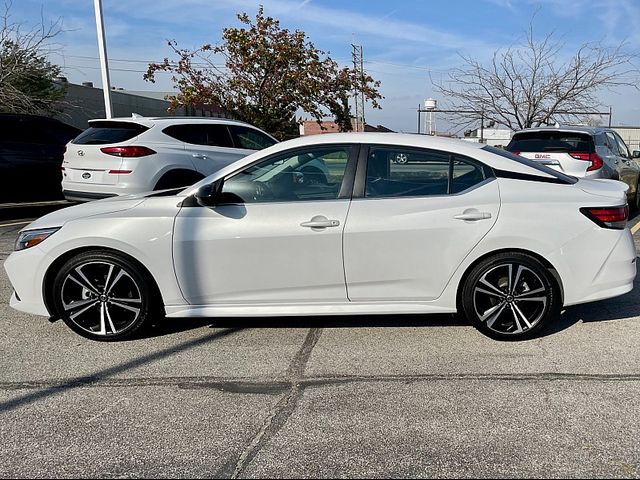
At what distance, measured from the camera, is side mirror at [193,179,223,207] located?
12.2 ft

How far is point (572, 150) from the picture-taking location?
25.7 ft

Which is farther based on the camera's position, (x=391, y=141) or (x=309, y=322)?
(x=309, y=322)

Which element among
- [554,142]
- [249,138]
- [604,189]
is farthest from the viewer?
[249,138]

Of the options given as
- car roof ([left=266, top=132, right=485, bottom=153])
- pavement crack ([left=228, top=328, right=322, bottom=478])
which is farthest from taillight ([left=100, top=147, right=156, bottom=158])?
pavement crack ([left=228, top=328, right=322, bottom=478])

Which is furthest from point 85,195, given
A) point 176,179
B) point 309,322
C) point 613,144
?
point 613,144

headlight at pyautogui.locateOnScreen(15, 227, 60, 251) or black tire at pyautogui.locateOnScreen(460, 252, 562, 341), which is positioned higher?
headlight at pyautogui.locateOnScreen(15, 227, 60, 251)

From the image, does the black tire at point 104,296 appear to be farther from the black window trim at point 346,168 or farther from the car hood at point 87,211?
the black window trim at point 346,168

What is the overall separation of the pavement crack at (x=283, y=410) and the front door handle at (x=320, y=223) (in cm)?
91

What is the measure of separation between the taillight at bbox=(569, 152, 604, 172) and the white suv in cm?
549

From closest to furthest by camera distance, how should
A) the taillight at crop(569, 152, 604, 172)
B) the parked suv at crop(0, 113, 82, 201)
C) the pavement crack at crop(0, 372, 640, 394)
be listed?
the pavement crack at crop(0, 372, 640, 394), the taillight at crop(569, 152, 604, 172), the parked suv at crop(0, 113, 82, 201)

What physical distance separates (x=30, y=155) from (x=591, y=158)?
939cm

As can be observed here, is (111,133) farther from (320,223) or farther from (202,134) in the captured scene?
(320,223)

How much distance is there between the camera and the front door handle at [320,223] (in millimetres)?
3637

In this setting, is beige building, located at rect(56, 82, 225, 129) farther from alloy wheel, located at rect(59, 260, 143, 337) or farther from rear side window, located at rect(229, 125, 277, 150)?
alloy wheel, located at rect(59, 260, 143, 337)
